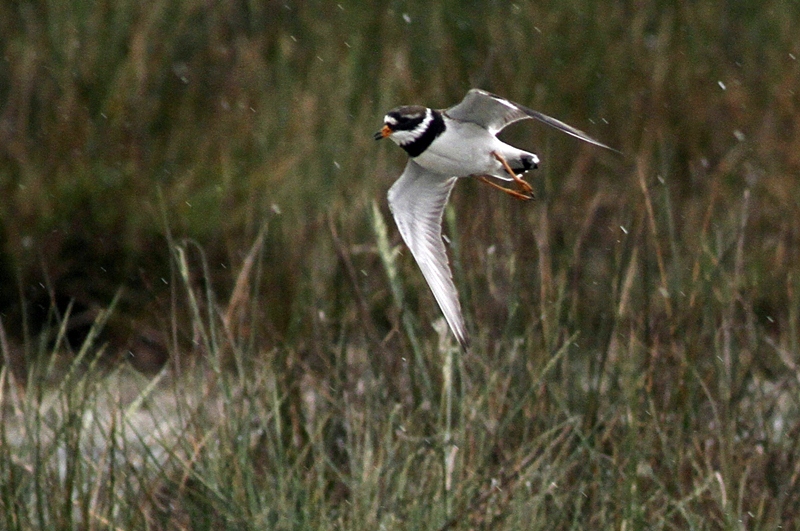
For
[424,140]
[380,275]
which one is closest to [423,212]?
[424,140]

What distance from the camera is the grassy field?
2.90 m

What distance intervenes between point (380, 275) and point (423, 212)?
56.8 inches

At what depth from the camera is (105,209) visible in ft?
15.7

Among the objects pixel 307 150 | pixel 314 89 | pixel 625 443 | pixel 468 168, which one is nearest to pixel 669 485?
pixel 625 443

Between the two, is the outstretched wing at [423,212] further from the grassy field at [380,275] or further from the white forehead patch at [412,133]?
the grassy field at [380,275]

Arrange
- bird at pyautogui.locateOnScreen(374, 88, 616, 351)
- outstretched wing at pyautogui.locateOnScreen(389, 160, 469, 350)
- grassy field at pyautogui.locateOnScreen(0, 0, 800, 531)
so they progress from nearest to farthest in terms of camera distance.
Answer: bird at pyautogui.locateOnScreen(374, 88, 616, 351) < outstretched wing at pyautogui.locateOnScreen(389, 160, 469, 350) < grassy field at pyautogui.locateOnScreen(0, 0, 800, 531)

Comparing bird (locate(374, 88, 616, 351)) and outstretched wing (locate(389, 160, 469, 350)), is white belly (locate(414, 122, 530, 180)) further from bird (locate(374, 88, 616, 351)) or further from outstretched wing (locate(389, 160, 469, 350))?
outstretched wing (locate(389, 160, 469, 350))

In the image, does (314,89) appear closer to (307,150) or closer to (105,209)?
(307,150)

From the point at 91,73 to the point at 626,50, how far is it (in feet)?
6.11

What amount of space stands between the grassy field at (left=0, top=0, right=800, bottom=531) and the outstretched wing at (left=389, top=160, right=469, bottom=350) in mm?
344

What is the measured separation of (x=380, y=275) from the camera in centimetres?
418

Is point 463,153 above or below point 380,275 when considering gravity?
above

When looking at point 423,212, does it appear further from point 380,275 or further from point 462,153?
point 380,275

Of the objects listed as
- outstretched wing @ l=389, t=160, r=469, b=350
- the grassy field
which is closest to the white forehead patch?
outstretched wing @ l=389, t=160, r=469, b=350
